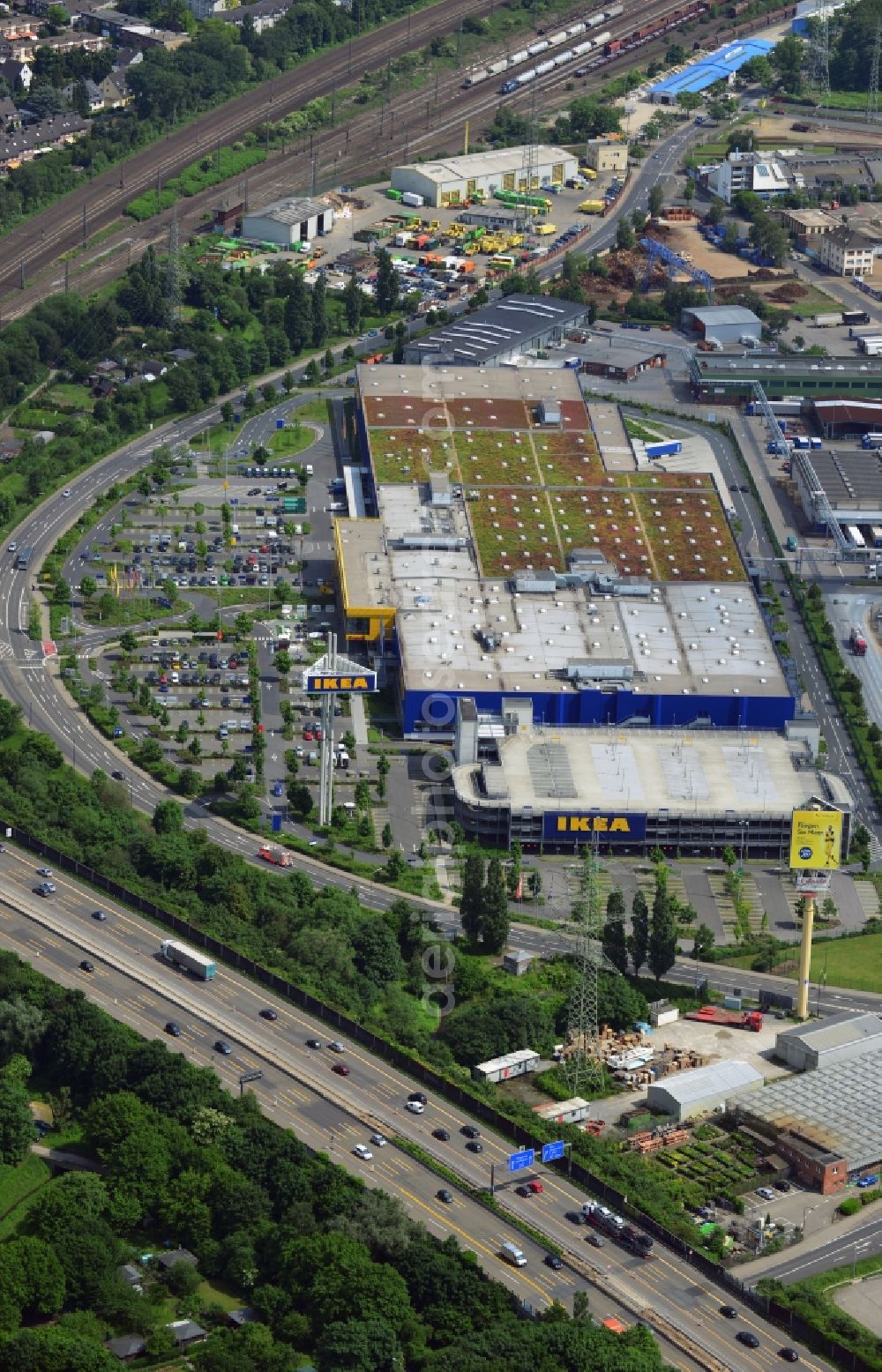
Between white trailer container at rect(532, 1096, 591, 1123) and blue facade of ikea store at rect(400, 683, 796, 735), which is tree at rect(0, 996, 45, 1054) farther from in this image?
blue facade of ikea store at rect(400, 683, 796, 735)

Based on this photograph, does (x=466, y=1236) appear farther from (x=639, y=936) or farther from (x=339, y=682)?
(x=339, y=682)

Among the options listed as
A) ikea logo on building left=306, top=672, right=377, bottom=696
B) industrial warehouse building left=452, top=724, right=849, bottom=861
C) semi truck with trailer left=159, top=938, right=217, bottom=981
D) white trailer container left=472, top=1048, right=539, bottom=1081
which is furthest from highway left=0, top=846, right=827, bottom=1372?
industrial warehouse building left=452, top=724, right=849, bottom=861

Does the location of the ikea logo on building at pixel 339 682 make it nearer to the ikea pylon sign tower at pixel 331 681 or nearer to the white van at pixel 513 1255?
the ikea pylon sign tower at pixel 331 681

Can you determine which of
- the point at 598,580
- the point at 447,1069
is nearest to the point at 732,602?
the point at 598,580

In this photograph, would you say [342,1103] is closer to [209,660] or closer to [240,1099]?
[240,1099]

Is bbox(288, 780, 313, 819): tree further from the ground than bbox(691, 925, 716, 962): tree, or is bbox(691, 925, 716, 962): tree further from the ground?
bbox(288, 780, 313, 819): tree
